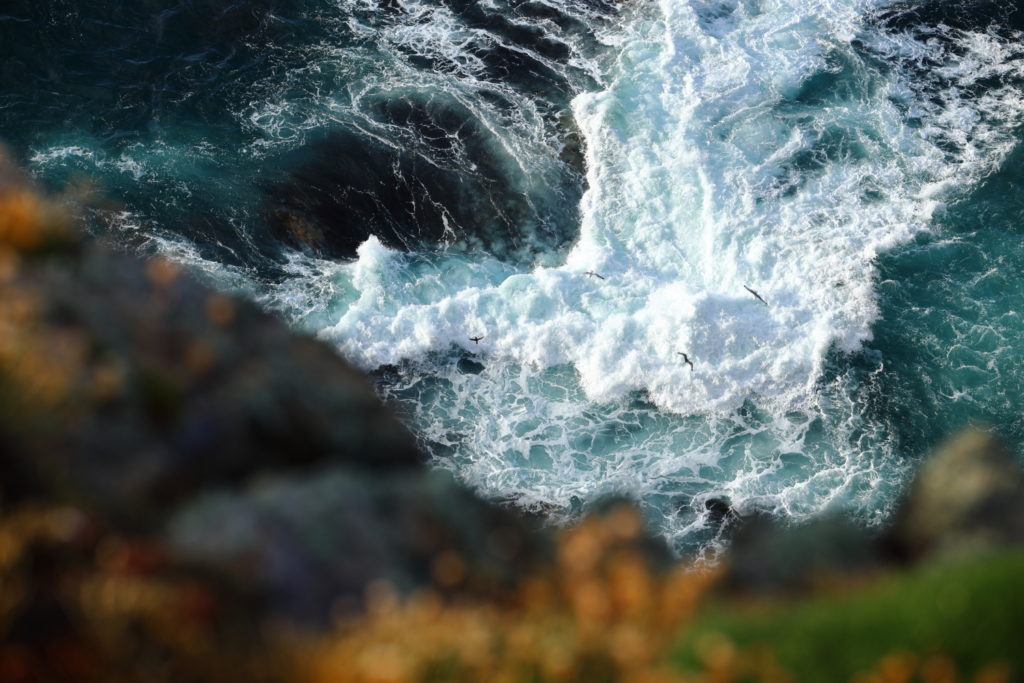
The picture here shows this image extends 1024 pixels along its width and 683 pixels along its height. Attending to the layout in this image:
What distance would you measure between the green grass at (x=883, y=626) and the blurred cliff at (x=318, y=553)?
12 millimetres

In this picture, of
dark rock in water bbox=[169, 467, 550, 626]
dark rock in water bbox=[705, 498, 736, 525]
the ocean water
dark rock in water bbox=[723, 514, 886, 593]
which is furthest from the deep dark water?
dark rock in water bbox=[169, 467, 550, 626]

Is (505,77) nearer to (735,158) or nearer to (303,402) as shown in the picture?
(735,158)

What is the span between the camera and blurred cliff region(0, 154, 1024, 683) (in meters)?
3.56

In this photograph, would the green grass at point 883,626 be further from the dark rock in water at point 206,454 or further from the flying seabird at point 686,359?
the flying seabird at point 686,359

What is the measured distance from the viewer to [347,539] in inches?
161

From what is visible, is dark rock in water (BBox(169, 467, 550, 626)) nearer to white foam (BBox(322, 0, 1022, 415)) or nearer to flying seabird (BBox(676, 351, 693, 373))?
white foam (BBox(322, 0, 1022, 415))

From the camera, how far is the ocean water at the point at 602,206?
1596 centimetres

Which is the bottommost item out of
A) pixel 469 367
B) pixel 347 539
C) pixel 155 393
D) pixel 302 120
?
pixel 469 367

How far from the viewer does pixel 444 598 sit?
4.11 meters

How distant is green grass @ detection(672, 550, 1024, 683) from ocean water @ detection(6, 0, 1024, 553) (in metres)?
10.0

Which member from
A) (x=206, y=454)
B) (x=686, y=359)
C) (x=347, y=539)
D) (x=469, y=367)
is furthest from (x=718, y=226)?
(x=347, y=539)

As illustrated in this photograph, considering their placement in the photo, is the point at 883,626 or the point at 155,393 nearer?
the point at 883,626

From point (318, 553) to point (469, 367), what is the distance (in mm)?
13043

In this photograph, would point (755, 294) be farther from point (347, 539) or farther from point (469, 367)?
point (347, 539)
